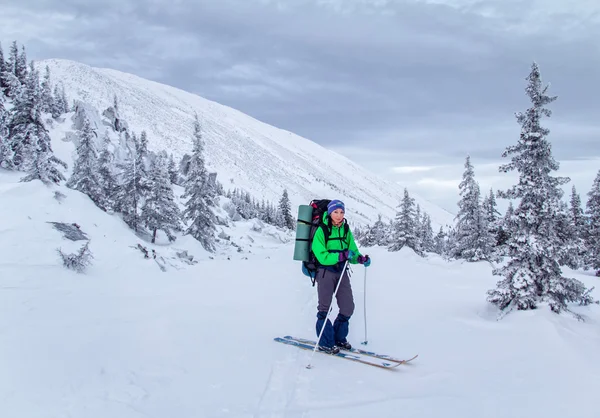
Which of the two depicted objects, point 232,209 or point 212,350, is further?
point 232,209

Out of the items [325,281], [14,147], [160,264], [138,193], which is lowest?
[160,264]

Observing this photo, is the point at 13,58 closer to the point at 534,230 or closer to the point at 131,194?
the point at 131,194

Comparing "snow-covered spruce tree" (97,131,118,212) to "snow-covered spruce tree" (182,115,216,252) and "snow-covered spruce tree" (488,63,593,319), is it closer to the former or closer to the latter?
Result: "snow-covered spruce tree" (182,115,216,252)

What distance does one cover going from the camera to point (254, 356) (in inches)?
246

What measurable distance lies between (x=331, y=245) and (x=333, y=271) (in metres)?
0.46

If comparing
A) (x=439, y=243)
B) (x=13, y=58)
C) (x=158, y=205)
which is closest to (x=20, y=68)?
(x=13, y=58)

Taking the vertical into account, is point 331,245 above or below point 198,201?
below

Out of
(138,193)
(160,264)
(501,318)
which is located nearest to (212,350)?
(501,318)

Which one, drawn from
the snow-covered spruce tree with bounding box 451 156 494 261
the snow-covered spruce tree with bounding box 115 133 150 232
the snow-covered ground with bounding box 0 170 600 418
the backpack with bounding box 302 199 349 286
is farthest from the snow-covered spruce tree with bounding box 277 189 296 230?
the backpack with bounding box 302 199 349 286

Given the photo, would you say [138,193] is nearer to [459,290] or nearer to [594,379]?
[459,290]

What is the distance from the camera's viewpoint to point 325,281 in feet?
22.0

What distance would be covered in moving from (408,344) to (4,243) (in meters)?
13.5

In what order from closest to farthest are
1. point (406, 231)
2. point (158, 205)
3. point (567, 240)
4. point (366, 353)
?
point (366, 353) → point (567, 240) → point (158, 205) → point (406, 231)

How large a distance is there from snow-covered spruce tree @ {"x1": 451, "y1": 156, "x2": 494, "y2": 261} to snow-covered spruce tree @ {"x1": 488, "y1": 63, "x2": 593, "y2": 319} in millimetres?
22895
